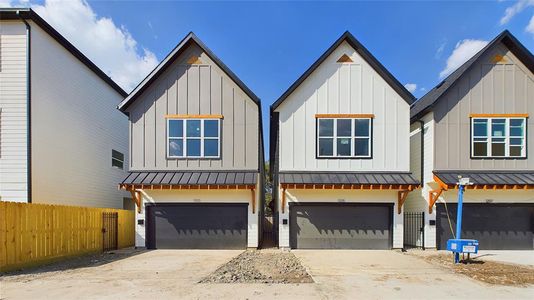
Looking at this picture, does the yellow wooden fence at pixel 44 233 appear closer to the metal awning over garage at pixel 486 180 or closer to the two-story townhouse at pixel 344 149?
the two-story townhouse at pixel 344 149

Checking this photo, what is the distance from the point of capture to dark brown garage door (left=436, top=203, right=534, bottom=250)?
1311 centimetres

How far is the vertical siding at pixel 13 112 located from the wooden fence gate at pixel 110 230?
115 inches

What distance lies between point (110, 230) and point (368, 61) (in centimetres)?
1276

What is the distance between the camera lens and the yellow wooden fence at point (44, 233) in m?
8.73

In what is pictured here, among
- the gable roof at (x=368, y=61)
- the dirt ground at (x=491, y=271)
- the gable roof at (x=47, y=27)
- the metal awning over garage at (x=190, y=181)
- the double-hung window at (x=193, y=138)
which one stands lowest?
the dirt ground at (x=491, y=271)

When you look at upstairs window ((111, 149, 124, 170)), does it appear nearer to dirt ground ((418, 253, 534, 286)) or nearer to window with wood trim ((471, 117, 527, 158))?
dirt ground ((418, 253, 534, 286))

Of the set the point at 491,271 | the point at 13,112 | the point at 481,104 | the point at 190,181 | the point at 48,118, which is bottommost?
the point at 491,271

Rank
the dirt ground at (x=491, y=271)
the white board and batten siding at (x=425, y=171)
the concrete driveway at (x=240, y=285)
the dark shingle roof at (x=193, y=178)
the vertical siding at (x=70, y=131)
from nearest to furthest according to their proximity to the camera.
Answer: the concrete driveway at (x=240, y=285)
the dirt ground at (x=491, y=271)
the dark shingle roof at (x=193, y=178)
the vertical siding at (x=70, y=131)
the white board and batten siding at (x=425, y=171)

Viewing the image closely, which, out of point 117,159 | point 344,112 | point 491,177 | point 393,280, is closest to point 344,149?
point 344,112

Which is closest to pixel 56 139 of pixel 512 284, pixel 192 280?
pixel 192 280

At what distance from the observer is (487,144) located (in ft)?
43.6

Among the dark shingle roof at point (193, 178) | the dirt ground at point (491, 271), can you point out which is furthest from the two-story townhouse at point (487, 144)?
the dark shingle roof at point (193, 178)

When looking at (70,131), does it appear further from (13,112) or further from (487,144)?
(487,144)

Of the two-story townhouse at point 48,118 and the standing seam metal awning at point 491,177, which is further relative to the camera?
the standing seam metal awning at point 491,177
